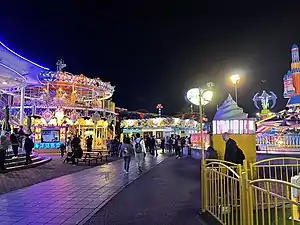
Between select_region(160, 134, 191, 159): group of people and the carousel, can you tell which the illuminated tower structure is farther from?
the carousel

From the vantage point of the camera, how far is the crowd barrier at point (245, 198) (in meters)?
3.64

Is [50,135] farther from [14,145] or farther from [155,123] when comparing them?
[155,123]

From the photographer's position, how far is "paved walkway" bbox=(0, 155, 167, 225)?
20.1 ft

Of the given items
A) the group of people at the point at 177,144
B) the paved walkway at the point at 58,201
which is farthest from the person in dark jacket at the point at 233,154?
the group of people at the point at 177,144

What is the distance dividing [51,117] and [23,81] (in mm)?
10096

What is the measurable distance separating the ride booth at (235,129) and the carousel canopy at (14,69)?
1227cm

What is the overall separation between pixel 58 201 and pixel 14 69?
19975 millimetres

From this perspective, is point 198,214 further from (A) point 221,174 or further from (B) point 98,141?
(B) point 98,141

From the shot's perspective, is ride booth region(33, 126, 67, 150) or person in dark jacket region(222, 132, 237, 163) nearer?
person in dark jacket region(222, 132, 237, 163)

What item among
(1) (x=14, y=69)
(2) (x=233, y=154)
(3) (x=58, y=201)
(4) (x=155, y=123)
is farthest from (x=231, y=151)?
(4) (x=155, y=123)

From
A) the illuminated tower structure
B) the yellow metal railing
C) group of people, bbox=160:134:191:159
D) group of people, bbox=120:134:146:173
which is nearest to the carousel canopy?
group of people, bbox=120:134:146:173

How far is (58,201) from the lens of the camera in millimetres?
7738

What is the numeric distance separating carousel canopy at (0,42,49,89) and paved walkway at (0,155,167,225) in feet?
33.1

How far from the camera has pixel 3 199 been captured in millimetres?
7859
